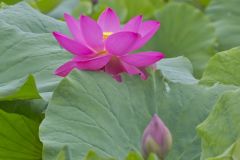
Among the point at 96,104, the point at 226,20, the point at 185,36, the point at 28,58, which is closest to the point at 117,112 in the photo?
the point at 96,104

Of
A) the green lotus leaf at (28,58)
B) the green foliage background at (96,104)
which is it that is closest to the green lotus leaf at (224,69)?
the green foliage background at (96,104)

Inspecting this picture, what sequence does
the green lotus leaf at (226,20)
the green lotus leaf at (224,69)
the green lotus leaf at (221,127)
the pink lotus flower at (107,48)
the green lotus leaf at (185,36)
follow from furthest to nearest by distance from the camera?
the green lotus leaf at (226,20) → the green lotus leaf at (185,36) → the green lotus leaf at (224,69) → the pink lotus flower at (107,48) → the green lotus leaf at (221,127)

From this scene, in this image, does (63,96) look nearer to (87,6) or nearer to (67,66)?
(67,66)

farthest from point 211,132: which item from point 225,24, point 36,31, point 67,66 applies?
point 225,24

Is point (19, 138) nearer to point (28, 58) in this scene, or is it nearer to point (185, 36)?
point (28, 58)

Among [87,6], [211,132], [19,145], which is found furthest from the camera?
[87,6]

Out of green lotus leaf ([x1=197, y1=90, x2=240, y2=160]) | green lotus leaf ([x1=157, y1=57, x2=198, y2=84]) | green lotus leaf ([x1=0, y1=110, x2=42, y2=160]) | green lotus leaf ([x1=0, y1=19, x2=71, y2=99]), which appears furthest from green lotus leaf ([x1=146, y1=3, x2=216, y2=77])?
green lotus leaf ([x1=197, y1=90, x2=240, y2=160])

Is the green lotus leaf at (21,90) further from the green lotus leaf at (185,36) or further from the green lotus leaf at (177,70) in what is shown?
the green lotus leaf at (185,36)
